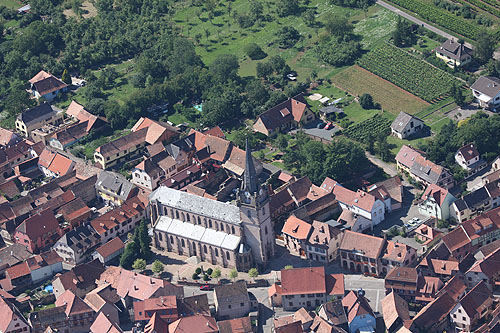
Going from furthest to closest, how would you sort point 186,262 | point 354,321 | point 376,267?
point 186,262 < point 376,267 < point 354,321

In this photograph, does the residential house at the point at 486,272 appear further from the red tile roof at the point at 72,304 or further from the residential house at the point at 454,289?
the red tile roof at the point at 72,304

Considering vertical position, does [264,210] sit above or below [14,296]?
above

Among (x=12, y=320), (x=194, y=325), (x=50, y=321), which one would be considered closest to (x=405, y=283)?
(x=194, y=325)

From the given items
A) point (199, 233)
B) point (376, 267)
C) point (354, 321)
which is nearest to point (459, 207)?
point (376, 267)

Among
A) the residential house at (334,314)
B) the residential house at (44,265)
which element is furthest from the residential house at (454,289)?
the residential house at (44,265)

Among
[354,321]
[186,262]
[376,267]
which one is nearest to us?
[354,321]

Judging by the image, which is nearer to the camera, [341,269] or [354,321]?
[354,321]

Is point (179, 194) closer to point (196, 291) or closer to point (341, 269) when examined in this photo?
point (196, 291)
